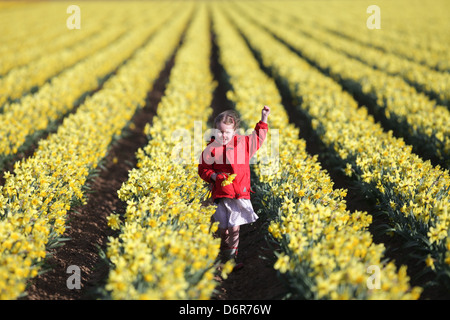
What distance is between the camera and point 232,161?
3830mm

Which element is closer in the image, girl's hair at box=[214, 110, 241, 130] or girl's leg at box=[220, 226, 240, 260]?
girl's hair at box=[214, 110, 241, 130]

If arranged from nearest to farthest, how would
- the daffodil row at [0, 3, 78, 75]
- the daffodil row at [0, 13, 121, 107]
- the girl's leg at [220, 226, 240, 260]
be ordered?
1. the girl's leg at [220, 226, 240, 260]
2. the daffodil row at [0, 13, 121, 107]
3. the daffodil row at [0, 3, 78, 75]

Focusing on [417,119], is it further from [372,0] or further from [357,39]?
[372,0]

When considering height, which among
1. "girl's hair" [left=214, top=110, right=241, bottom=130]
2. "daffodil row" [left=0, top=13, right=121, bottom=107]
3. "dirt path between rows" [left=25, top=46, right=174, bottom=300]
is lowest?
"dirt path between rows" [left=25, top=46, right=174, bottom=300]

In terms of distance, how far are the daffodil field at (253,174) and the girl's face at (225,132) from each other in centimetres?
46

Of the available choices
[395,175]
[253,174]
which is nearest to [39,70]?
[253,174]

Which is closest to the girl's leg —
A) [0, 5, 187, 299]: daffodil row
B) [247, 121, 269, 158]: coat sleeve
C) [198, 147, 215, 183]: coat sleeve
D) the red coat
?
the red coat

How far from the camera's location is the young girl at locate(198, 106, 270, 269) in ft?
12.4

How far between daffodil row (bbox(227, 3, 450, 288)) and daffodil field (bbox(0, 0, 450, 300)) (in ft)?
0.09

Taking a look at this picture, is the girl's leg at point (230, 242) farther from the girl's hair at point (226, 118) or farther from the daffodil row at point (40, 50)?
the daffodil row at point (40, 50)

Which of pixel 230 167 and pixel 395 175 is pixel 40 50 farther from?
pixel 395 175

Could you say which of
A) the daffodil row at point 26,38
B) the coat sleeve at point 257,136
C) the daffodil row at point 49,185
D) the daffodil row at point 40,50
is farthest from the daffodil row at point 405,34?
the daffodil row at point 26,38

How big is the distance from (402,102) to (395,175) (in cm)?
473

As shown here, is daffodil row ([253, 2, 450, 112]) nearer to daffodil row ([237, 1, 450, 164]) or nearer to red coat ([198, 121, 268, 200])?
daffodil row ([237, 1, 450, 164])
